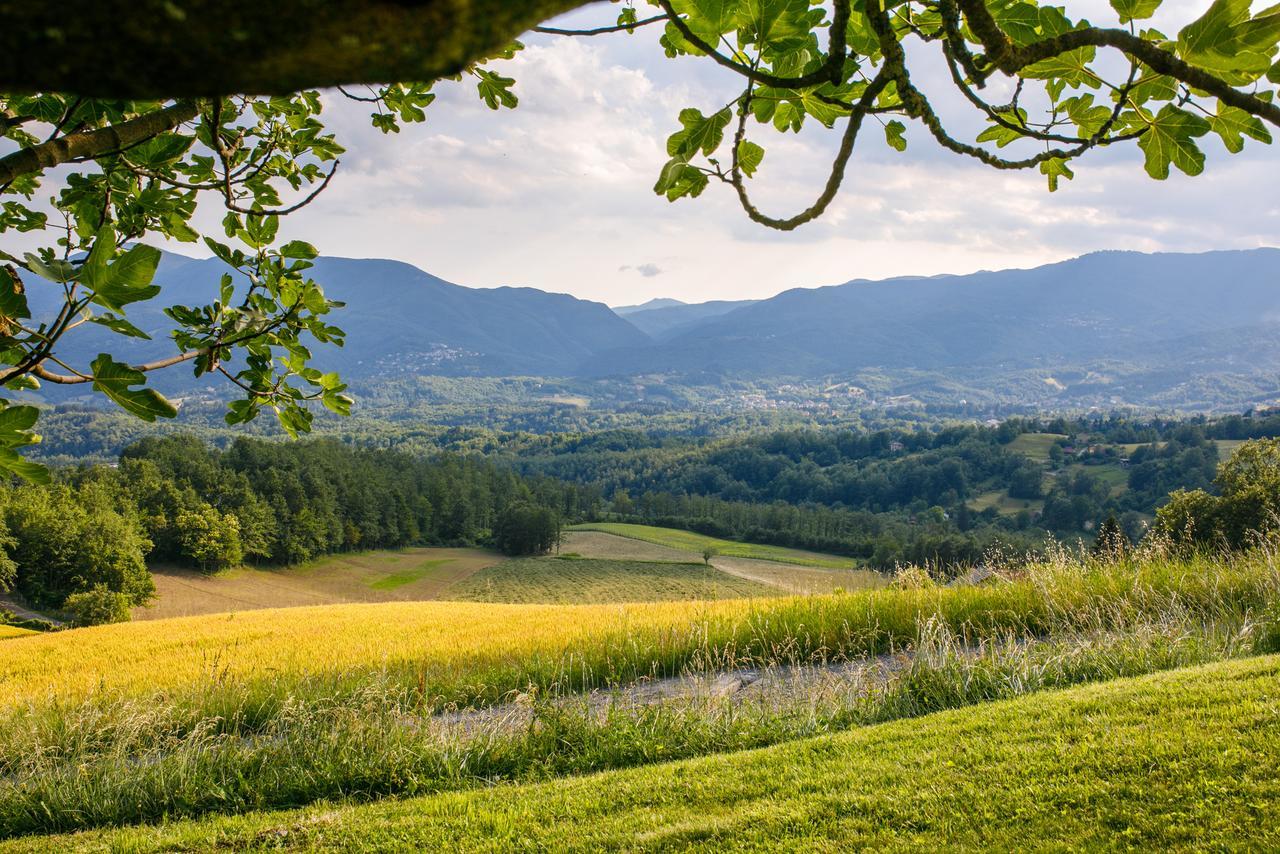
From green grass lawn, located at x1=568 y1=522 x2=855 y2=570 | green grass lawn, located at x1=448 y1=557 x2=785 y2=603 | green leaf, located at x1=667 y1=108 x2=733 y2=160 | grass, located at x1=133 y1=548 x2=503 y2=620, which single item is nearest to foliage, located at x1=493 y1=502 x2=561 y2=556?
grass, located at x1=133 y1=548 x2=503 y2=620

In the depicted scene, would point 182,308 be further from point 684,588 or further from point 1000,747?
point 684,588

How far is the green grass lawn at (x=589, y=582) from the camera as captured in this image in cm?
5556

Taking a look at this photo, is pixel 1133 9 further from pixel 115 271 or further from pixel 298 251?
pixel 298 251

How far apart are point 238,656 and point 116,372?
47.4 ft

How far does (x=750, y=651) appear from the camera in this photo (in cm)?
→ 987

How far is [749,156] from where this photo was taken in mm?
2102

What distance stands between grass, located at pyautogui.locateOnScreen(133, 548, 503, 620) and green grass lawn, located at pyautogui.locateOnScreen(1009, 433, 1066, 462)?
9657 centimetres

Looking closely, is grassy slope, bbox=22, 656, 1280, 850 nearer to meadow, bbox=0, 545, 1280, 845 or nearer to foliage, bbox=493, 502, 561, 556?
meadow, bbox=0, 545, 1280, 845

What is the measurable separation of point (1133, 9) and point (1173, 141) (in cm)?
34

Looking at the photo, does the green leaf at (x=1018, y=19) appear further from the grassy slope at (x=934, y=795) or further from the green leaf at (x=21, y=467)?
the grassy slope at (x=934, y=795)

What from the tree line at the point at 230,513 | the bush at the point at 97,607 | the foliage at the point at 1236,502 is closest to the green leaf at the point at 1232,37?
the foliage at the point at 1236,502

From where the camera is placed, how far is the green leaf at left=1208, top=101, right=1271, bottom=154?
5.50 ft

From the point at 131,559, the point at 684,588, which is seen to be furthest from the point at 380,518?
the point at 684,588

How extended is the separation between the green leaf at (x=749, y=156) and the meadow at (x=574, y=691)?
5776 mm
